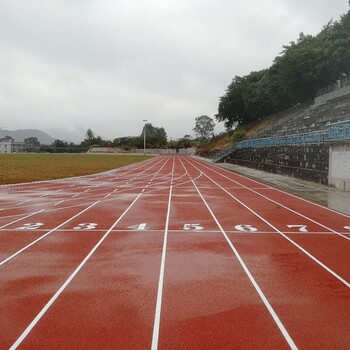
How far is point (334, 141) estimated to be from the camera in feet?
58.3

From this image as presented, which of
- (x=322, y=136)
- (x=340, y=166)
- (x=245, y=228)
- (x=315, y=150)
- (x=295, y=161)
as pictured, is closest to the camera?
(x=245, y=228)

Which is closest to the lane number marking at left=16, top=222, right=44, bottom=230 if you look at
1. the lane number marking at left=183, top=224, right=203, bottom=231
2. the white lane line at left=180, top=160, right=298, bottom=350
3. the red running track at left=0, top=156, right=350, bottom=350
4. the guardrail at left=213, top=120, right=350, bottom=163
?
the red running track at left=0, top=156, right=350, bottom=350

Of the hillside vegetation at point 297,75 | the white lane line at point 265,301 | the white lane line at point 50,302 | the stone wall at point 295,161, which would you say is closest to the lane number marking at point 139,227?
the white lane line at point 50,302

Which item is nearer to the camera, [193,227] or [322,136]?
A: [193,227]

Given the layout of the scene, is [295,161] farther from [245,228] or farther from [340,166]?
[245,228]

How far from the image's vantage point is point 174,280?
5.74m

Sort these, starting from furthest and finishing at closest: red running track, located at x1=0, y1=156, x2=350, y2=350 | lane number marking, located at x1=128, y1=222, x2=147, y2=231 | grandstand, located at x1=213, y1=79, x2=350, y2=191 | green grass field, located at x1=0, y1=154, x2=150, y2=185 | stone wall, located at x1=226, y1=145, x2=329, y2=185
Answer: green grass field, located at x1=0, y1=154, x2=150, y2=185 → stone wall, located at x1=226, y1=145, x2=329, y2=185 → grandstand, located at x1=213, y1=79, x2=350, y2=191 → lane number marking, located at x1=128, y1=222, x2=147, y2=231 → red running track, located at x1=0, y1=156, x2=350, y2=350

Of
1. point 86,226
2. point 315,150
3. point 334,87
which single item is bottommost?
point 86,226

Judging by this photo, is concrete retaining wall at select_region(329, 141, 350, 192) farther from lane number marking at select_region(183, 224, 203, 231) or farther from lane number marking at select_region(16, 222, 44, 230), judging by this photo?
lane number marking at select_region(16, 222, 44, 230)

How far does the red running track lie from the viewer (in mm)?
4078

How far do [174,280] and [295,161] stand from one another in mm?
19664

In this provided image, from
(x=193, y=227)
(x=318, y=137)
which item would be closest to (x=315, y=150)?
(x=318, y=137)

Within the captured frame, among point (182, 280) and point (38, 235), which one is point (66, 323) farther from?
point (38, 235)

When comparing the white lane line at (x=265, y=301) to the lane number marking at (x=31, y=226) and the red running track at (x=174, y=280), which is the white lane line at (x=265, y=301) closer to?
the red running track at (x=174, y=280)
